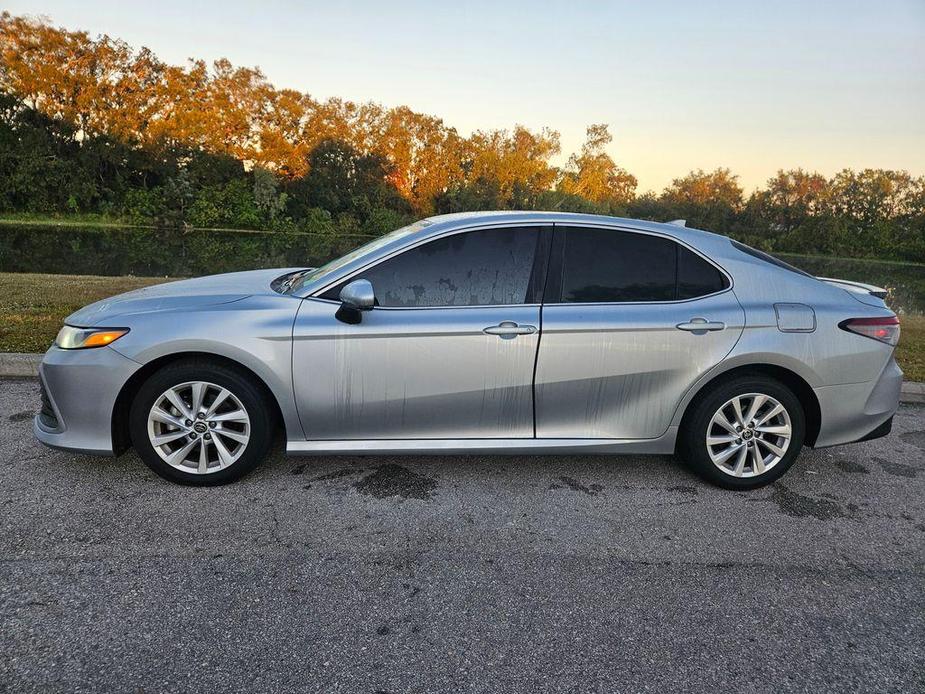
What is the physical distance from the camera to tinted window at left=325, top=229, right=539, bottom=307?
346 cm

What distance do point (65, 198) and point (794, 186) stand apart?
209ft

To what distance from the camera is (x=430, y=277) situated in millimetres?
3477

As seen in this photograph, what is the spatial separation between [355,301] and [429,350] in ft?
1.58

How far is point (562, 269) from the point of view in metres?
3.54

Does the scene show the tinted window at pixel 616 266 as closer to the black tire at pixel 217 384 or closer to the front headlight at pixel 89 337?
the black tire at pixel 217 384

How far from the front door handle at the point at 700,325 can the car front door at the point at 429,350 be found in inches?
33.5

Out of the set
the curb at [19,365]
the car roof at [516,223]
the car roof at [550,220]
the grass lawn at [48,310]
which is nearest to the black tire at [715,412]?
the car roof at [516,223]

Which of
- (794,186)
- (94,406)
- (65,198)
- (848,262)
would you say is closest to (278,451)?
(94,406)

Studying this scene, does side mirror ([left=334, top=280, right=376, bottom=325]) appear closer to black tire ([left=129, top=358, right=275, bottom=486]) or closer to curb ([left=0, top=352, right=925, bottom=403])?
black tire ([left=129, top=358, right=275, bottom=486])

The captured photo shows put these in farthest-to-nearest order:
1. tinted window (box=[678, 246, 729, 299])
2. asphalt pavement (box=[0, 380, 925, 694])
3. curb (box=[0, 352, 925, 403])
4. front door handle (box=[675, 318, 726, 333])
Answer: curb (box=[0, 352, 925, 403])
tinted window (box=[678, 246, 729, 299])
front door handle (box=[675, 318, 726, 333])
asphalt pavement (box=[0, 380, 925, 694])

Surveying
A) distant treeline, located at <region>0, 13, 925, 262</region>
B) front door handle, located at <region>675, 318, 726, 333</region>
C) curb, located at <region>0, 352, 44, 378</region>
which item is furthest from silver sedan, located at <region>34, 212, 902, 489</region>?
distant treeline, located at <region>0, 13, 925, 262</region>

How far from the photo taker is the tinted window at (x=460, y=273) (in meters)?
3.46

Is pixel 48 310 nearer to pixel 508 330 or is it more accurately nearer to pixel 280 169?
pixel 508 330

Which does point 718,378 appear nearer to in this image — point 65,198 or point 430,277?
point 430,277
